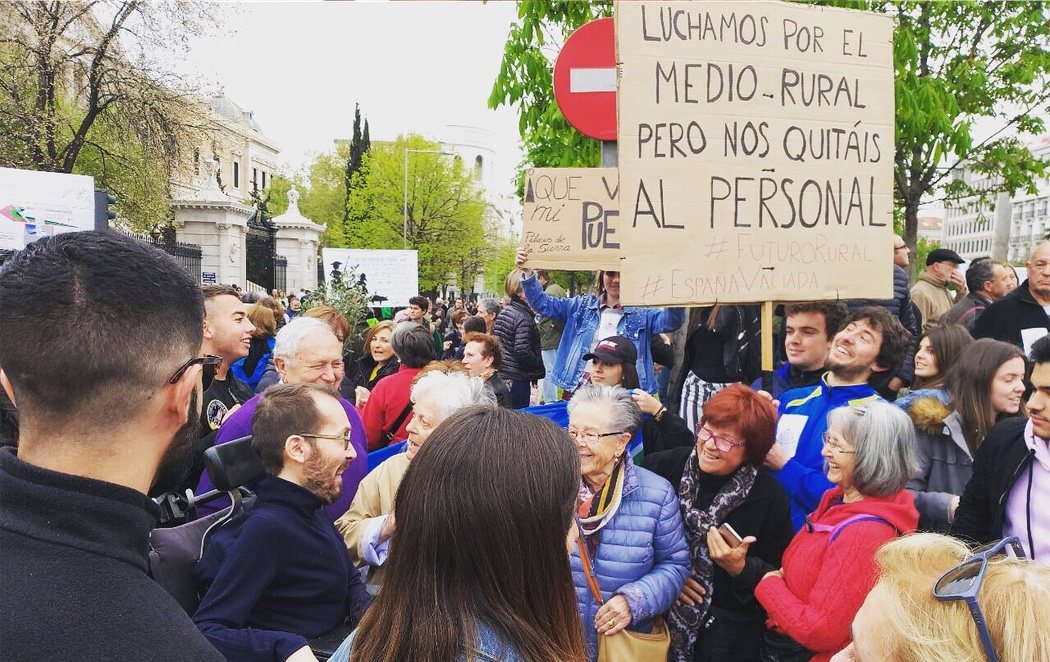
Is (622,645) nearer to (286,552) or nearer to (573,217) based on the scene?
(286,552)

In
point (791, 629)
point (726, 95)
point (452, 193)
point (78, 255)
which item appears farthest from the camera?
point (452, 193)

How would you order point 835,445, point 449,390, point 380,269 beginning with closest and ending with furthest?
point 835,445, point 449,390, point 380,269

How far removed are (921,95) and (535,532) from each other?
26.4 feet

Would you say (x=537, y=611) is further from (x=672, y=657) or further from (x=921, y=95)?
(x=921, y=95)

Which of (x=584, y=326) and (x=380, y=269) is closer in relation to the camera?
(x=584, y=326)

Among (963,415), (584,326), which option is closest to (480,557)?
(963,415)

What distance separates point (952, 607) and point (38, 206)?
10204 millimetres

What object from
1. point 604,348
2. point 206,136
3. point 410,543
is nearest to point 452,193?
point 206,136

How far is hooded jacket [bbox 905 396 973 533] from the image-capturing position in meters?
3.31

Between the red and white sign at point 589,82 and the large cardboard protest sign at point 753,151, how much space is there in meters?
1.03

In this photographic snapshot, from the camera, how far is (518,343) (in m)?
7.29

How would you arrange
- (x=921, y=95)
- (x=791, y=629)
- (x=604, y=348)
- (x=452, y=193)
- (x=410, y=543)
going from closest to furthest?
(x=410, y=543) → (x=791, y=629) → (x=604, y=348) → (x=921, y=95) → (x=452, y=193)

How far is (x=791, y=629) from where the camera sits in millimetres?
2668

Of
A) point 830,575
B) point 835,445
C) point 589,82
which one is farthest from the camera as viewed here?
point 589,82
